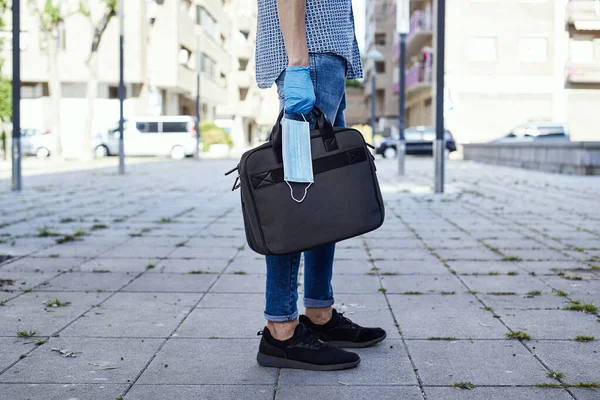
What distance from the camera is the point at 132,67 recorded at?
41906 mm

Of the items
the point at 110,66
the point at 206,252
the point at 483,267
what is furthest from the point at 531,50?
the point at 483,267

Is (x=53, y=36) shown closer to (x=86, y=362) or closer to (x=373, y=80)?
(x=373, y=80)

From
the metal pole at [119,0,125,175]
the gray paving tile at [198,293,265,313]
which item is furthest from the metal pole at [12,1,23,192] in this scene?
the gray paving tile at [198,293,265,313]

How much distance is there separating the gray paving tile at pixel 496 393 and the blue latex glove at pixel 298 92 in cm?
114

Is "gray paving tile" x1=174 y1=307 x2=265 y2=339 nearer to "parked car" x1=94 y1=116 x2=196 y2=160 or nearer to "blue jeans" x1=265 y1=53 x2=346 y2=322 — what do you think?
"blue jeans" x1=265 y1=53 x2=346 y2=322

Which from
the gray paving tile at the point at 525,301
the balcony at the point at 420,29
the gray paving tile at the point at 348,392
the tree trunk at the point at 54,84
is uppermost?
the balcony at the point at 420,29

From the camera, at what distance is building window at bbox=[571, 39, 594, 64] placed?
42.8 metres

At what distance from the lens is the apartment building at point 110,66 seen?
1650 inches

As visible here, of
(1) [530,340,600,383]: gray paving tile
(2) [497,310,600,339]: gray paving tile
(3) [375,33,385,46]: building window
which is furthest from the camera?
(3) [375,33,385,46]: building window

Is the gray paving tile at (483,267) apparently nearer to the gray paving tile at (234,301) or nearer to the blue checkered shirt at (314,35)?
the gray paving tile at (234,301)

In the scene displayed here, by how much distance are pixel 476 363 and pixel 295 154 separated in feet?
3.78

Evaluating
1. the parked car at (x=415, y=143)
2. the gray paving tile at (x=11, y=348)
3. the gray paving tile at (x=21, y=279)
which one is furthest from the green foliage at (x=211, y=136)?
the gray paving tile at (x=11, y=348)

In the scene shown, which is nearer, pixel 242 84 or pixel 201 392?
pixel 201 392

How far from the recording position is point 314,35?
3.39 meters
